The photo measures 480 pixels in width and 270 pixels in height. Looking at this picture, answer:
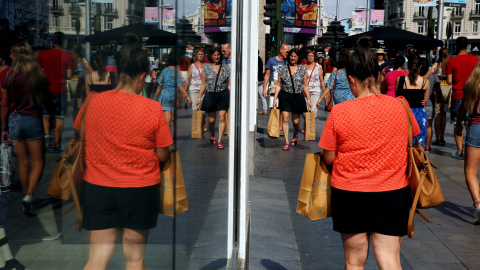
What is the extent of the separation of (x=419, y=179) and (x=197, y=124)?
1.94 metres

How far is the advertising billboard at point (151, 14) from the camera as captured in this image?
1000 millimetres

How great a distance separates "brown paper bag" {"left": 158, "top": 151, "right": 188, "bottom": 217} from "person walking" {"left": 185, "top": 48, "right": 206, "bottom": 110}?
0.85 feet

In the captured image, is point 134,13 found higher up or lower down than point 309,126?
higher up

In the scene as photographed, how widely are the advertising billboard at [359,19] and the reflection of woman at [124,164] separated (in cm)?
5756

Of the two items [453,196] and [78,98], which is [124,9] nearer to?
[78,98]

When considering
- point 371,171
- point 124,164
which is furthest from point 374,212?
point 124,164

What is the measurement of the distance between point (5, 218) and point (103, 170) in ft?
1.04

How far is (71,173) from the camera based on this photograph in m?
0.81

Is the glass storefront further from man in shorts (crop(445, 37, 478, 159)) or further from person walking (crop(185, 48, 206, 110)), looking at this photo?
man in shorts (crop(445, 37, 478, 159))

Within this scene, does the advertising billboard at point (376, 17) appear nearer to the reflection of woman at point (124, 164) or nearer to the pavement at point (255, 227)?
the pavement at point (255, 227)

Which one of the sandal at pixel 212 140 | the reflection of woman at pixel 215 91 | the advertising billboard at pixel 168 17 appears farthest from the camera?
the sandal at pixel 212 140

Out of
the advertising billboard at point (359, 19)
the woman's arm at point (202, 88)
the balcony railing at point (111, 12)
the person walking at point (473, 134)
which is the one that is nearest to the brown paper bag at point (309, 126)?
the person walking at point (473, 134)

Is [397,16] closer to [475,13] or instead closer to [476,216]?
[475,13]

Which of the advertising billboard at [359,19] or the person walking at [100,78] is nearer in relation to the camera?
the person walking at [100,78]
